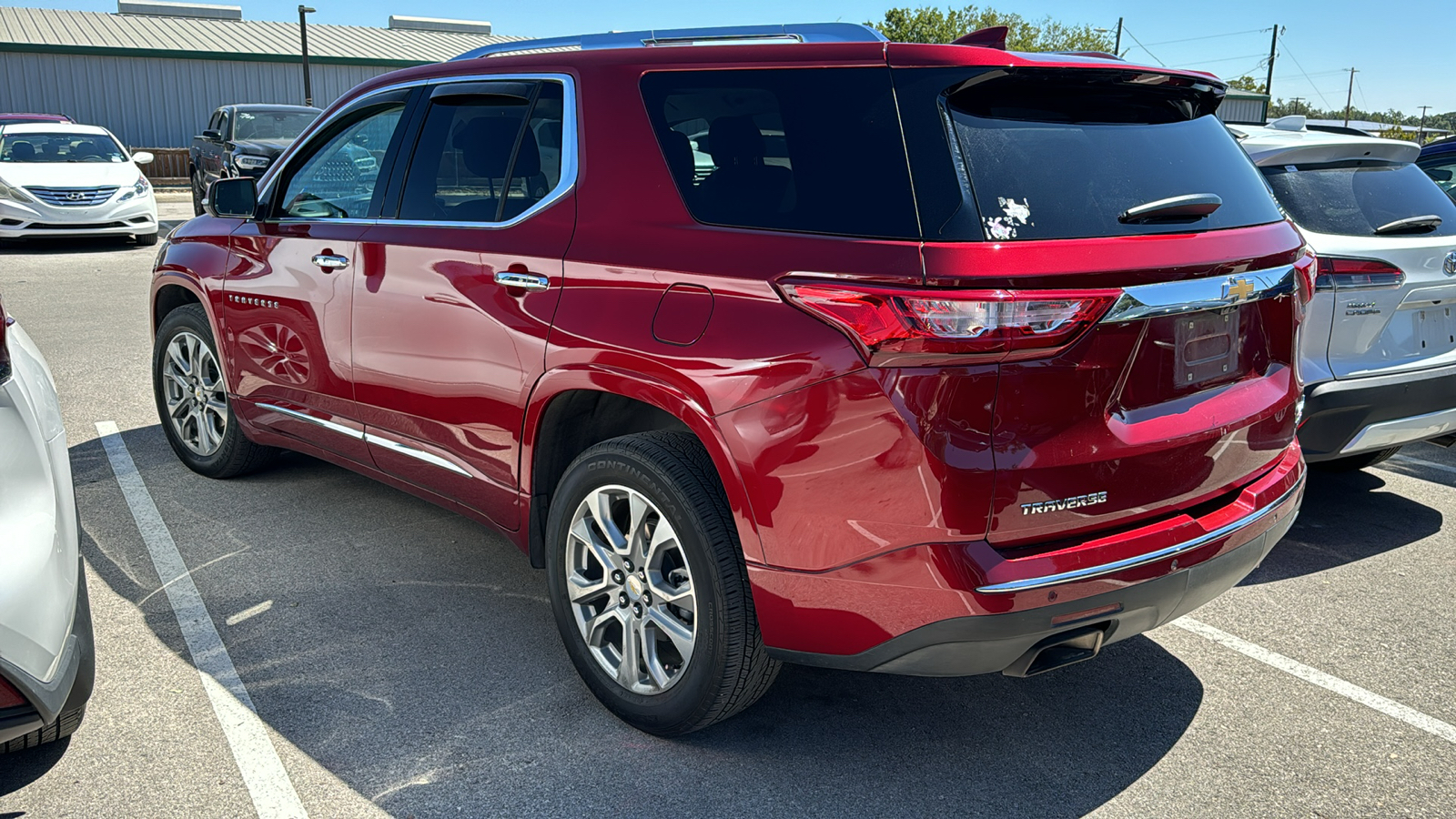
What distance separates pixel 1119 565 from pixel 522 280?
1.83 m

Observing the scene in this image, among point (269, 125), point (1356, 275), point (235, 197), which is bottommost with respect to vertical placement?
point (269, 125)

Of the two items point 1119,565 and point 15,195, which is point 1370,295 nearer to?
point 1119,565

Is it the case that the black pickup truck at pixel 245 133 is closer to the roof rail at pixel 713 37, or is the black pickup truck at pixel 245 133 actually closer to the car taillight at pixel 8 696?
the roof rail at pixel 713 37

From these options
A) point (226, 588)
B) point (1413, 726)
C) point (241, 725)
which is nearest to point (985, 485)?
point (1413, 726)

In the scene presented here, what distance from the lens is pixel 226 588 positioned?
4.05 metres

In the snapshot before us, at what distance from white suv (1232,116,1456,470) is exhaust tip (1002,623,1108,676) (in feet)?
7.29

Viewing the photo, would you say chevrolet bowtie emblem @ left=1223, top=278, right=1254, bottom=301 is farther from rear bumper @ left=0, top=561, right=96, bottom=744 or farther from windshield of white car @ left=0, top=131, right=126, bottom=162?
windshield of white car @ left=0, top=131, right=126, bottom=162

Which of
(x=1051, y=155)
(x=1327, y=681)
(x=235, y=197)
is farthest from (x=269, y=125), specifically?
(x=1327, y=681)

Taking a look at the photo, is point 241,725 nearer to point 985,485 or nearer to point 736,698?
point 736,698

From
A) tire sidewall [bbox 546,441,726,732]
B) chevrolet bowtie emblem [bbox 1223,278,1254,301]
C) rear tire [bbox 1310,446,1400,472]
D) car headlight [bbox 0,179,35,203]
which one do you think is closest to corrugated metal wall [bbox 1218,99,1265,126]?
A: car headlight [bbox 0,179,35,203]

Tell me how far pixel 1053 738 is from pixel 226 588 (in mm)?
2880

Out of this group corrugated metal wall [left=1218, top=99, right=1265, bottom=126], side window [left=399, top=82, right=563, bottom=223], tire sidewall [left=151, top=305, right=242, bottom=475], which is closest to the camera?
side window [left=399, top=82, right=563, bottom=223]

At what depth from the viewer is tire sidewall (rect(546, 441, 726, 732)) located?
284cm

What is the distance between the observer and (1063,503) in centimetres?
252
